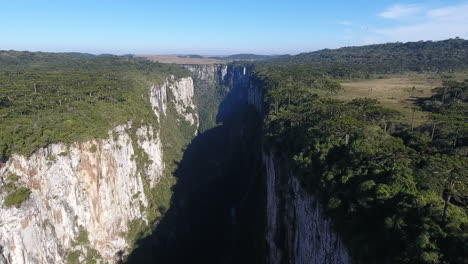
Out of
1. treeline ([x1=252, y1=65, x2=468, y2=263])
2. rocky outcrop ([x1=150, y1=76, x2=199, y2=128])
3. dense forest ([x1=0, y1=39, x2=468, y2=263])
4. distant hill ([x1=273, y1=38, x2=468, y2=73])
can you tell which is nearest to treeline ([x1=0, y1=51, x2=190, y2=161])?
dense forest ([x1=0, y1=39, x2=468, y2=263])

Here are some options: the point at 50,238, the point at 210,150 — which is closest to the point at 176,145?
the point at 210,150

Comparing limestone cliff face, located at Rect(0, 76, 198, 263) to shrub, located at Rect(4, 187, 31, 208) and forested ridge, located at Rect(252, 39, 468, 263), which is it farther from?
forested ridge, located at Rect(252, 39, 468, 263)

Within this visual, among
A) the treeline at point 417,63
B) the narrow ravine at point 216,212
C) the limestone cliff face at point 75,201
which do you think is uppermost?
the treeline at point 417,63

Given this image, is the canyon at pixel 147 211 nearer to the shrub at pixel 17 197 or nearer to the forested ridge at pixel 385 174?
the shrub at pixel 17 197

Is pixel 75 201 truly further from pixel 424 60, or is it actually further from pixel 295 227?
pixel 424 60

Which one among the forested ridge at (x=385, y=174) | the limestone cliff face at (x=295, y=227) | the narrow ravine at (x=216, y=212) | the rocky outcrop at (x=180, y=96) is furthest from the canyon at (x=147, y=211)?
the rocky outcrop at (x=180, y=96)
